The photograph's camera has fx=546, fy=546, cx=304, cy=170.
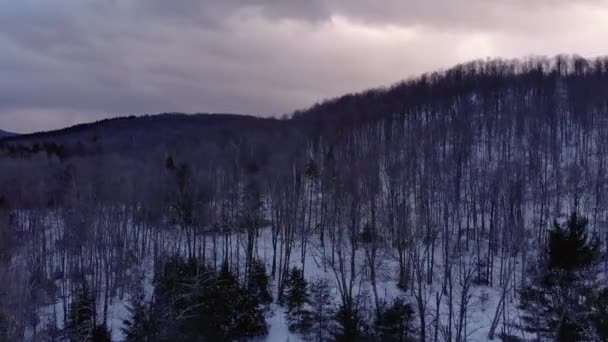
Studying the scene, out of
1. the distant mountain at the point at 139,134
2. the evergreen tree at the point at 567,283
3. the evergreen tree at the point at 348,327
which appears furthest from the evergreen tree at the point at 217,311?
the distant mountain at the point at 139,134

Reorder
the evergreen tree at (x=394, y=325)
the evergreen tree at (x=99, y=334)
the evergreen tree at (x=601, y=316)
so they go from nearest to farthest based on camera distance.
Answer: the evergreen tree at (x=601, y=316), the evergreen tree at (x=394, y=325), the evergreen tree at (x=99, y=334)

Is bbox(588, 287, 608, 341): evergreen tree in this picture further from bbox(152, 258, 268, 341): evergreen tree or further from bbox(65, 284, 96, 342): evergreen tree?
bbox(65, 284, 96, 342): evergreen tree

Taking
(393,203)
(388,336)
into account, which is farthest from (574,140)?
(388,336)

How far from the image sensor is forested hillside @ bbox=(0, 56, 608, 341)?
88.8ft

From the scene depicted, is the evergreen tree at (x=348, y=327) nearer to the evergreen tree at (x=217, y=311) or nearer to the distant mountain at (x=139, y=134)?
the evergreen tree at (x=217, y=311)

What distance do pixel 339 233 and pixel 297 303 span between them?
5022 mm

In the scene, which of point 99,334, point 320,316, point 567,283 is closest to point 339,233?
point 320,316

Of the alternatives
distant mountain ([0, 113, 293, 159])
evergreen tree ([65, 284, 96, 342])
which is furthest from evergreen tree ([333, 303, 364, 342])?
distant mountain ([0, 113, 293, 159])

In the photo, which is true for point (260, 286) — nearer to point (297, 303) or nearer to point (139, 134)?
point (297, 303)

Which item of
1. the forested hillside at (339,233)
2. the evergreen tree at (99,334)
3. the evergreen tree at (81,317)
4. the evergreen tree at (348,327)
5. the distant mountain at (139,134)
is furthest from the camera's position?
the distant mountain at (139,134)

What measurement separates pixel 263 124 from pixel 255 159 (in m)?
29.7

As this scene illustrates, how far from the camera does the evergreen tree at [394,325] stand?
26391 millimetres

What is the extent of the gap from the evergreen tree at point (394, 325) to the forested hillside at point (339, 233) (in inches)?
6.0

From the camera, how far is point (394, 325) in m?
26.7
